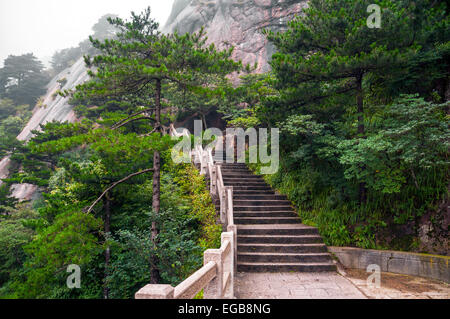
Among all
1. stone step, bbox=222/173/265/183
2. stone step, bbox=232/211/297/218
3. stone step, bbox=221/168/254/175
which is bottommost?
stone step, bbox=232/211/297/218

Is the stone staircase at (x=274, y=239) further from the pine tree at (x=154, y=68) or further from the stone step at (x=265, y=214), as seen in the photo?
the pine tree at (x=154, y=68)

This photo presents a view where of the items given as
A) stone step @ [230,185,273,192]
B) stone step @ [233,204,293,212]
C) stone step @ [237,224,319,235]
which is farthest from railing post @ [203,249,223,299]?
stone step @ [230,185,273,192]

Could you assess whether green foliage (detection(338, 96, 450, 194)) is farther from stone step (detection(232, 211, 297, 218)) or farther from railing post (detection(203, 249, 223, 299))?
railing post (detection(203, 249, 223, 299))

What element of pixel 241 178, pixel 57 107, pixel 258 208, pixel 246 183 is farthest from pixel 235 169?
pixel 57 107

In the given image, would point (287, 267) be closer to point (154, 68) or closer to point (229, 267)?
point (229, 267)

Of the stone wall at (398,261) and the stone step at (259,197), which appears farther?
the stone step at (259,197)

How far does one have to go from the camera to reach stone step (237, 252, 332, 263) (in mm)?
6094

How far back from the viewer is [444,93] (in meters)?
6.13

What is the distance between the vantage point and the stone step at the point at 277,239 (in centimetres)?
664

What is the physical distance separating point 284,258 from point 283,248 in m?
0.33

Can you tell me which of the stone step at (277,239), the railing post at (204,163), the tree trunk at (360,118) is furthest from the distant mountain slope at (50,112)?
the tree trunk at (360,118)

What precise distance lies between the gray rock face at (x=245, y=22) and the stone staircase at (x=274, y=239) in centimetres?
1660
